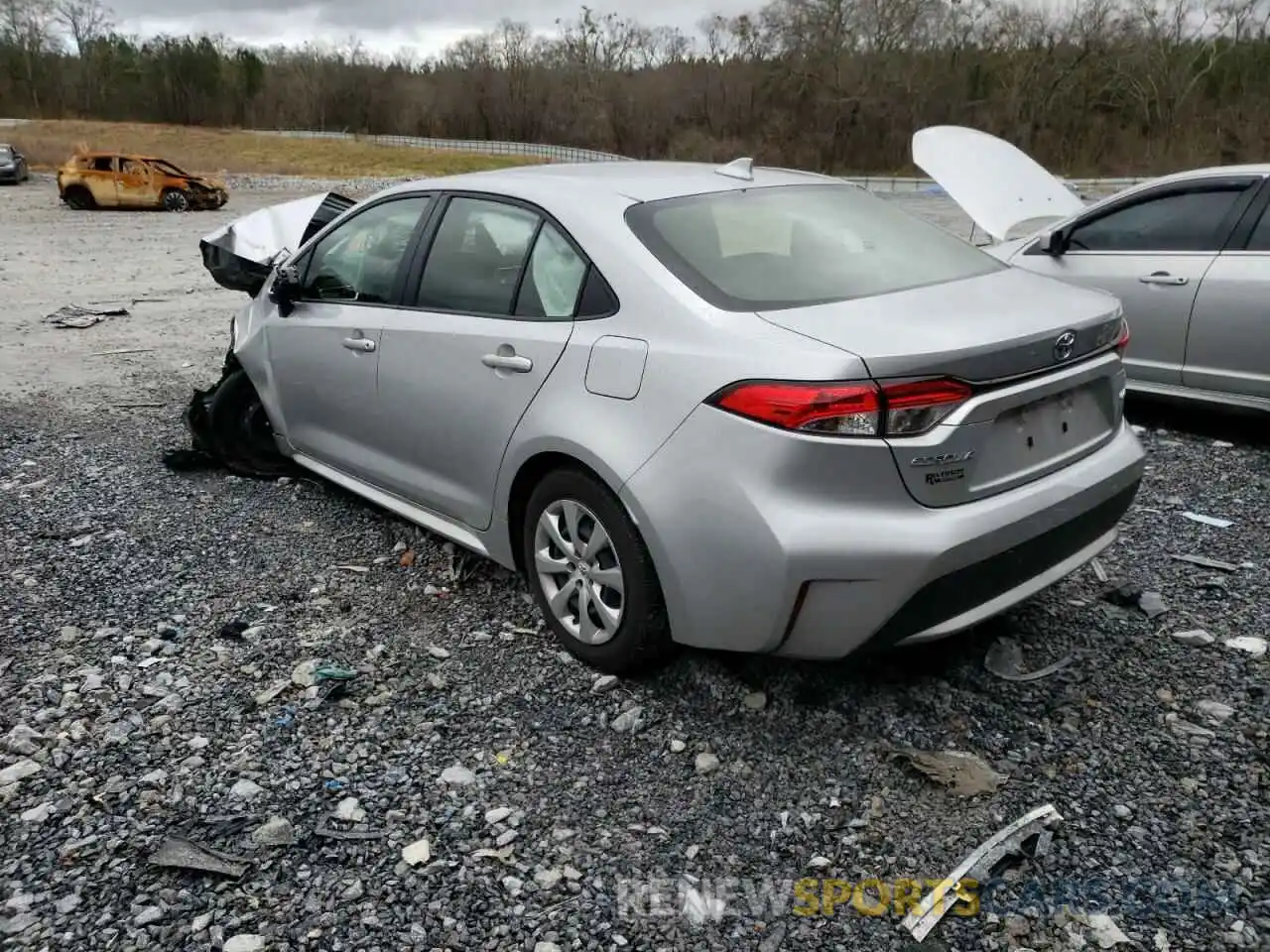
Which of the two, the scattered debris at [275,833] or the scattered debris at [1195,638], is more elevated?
the scattered debris at [1195,638]

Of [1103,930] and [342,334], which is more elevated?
[342,334]

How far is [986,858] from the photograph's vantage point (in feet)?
8.42

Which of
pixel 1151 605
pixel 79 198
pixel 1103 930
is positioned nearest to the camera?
pixel 1103 930

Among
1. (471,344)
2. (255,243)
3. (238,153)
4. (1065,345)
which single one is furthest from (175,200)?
(1065,345)

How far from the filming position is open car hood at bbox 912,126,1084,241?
295 inches

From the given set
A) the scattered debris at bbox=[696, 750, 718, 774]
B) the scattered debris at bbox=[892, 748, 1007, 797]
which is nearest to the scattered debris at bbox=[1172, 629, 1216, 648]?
the scattered debris at bbox=[892, 748, 1007, 797]

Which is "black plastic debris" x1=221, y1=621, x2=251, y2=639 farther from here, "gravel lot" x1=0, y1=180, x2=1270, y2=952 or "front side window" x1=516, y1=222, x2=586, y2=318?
"front side window" x1=516, y1=222, x2=586, y2=318

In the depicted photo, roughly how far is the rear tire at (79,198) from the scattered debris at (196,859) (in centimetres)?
2913

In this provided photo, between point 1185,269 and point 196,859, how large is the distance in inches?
232

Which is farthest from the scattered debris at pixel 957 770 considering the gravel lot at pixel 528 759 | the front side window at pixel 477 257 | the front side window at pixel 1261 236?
the front side window at pixel 1261 236

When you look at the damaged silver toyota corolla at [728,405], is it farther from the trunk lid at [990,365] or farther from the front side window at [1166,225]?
the front side window at [1166,225]

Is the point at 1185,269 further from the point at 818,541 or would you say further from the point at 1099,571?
the point at 818,541

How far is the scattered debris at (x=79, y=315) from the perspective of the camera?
10.3 meters

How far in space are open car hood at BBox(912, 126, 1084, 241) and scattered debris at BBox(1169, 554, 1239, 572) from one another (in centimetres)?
364
